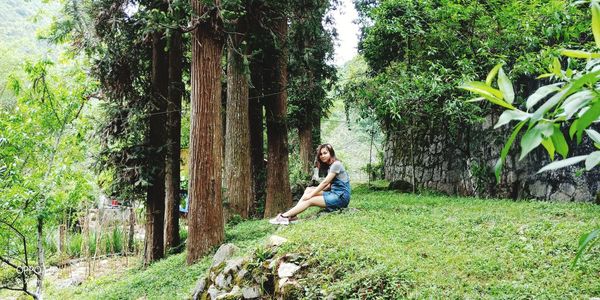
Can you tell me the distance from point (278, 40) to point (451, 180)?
5.75 meters

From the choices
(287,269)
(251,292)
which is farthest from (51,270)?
(287,269)

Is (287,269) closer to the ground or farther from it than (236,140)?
closer to the ground

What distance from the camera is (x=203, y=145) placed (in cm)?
657

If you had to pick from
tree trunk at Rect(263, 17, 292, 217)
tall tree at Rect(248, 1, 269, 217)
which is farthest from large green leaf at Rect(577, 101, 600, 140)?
tree trunk at Rect(263, 17, 292, 217)

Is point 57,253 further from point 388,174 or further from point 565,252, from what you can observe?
point 565,252

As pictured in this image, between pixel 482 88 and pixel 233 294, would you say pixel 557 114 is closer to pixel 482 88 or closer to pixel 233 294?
pixel 482 88

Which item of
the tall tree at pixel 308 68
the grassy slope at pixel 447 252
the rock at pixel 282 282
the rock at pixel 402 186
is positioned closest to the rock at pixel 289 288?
the rock at pixel 282 282

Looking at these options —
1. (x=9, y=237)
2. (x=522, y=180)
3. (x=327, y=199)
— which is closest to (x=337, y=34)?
(x=522, y=180)

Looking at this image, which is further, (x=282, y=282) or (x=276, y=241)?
(x=276, y=241)

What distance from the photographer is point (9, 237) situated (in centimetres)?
638

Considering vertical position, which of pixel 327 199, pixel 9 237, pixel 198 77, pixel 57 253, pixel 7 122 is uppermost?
pixel 198 77

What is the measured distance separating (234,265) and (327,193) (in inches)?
87.3

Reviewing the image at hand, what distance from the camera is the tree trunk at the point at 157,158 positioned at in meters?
9.21

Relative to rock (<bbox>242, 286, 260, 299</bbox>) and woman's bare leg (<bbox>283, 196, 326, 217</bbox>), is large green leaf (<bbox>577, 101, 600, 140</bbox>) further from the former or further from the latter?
woman's bare leg (<bbox>283, 196, 326, 217</bbox>)
